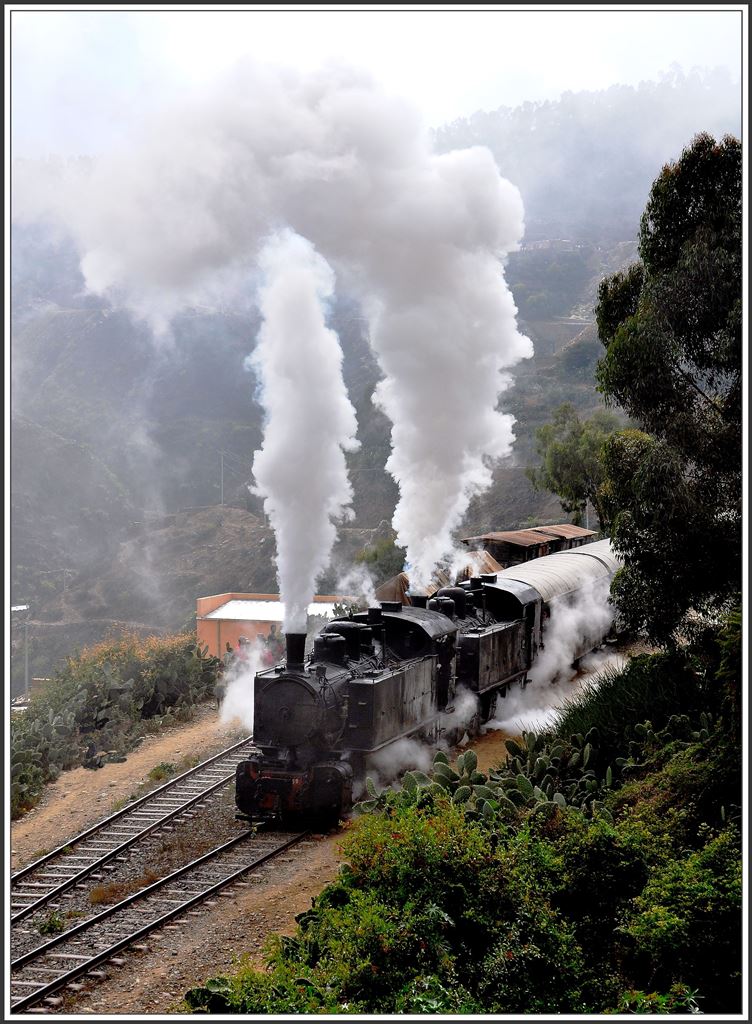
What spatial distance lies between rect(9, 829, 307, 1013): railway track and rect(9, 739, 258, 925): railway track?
0.99m

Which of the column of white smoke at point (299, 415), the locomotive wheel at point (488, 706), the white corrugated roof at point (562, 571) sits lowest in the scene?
the locomotive wheel at point (488, 706)

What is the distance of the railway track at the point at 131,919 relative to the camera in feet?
27.2

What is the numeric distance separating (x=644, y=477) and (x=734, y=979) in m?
7.84

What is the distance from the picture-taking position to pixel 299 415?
47.0 feet

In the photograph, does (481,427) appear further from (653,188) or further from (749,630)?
(749,630)

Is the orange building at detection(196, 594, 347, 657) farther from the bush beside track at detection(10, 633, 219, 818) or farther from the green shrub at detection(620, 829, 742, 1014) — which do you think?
the green shrub at detection(620, 829, 742, 1014)

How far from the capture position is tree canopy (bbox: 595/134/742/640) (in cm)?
1276

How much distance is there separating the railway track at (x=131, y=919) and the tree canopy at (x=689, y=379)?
6960 millimetres

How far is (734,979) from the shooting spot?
6910 millimetres

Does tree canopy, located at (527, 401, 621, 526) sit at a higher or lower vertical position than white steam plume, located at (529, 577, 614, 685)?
higher

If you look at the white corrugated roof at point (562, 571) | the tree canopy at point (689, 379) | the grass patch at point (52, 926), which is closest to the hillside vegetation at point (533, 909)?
the grass patch at point (52, 926)

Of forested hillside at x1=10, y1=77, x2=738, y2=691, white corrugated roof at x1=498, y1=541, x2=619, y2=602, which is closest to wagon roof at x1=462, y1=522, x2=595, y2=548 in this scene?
white corrugated roof at x1=498, y1=541, x2=619, y2=602

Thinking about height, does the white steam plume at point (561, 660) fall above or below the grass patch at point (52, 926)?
above

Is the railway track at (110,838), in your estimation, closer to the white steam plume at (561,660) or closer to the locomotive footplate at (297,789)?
the locomotive footplate at (297,789)
